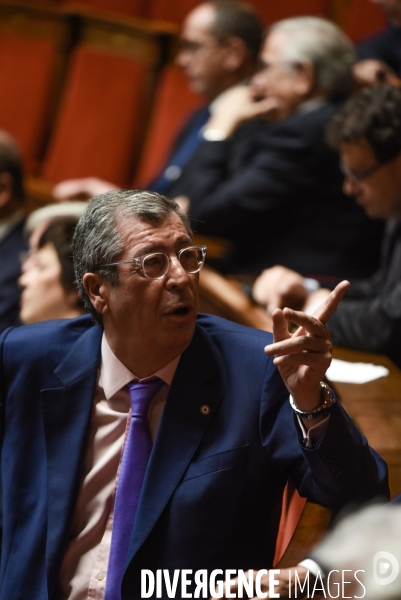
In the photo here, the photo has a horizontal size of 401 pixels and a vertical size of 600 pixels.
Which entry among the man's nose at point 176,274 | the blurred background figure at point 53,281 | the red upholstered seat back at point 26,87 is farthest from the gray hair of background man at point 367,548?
the red upholstered seat back at point 26,87

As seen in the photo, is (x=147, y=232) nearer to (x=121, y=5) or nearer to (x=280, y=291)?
(x=280, y=291)

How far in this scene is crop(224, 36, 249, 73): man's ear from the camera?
5.55 feet

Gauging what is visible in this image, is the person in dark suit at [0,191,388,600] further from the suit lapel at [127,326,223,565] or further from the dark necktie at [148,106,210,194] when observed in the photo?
the dark necktie at [148,106,210,194]

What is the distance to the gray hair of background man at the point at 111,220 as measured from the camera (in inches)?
26.6

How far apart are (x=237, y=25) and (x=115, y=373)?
1222mm

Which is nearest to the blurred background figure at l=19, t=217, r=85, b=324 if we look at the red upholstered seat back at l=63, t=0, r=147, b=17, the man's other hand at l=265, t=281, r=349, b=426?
the man's other hand at l=265, t=281, r=349, b=426

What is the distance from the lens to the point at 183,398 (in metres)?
0.69

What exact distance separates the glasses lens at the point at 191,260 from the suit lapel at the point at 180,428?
0.21 feet

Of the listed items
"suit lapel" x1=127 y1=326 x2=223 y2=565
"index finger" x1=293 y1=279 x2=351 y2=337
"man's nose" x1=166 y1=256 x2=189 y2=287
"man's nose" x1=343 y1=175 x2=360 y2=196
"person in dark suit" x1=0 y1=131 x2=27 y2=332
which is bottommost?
"person in dark suit" x1=0 y1=131 x2=27 y2=332

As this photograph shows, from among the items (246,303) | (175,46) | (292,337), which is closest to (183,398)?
(292,337)

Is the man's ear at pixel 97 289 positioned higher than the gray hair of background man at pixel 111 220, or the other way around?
the gray hair of background man at pixel 111 220

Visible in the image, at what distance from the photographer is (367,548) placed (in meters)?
0.55

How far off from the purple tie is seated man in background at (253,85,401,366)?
1.28ft

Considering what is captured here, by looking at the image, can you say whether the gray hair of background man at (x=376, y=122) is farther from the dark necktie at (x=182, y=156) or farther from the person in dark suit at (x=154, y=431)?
the dark necktie at (x=182, y=156)
